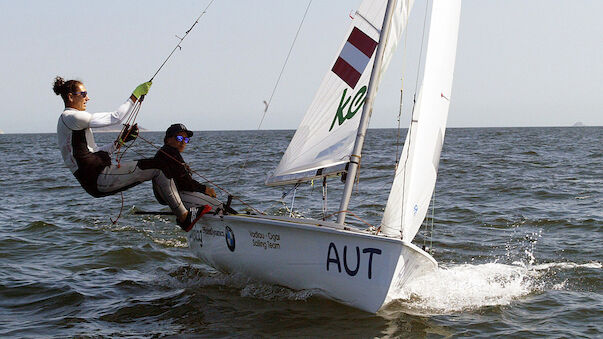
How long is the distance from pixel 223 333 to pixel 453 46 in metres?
2.94

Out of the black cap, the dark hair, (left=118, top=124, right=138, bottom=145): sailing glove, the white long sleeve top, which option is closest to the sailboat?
the black cap

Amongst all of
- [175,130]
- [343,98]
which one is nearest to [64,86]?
[175,130]

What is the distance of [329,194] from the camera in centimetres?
1200

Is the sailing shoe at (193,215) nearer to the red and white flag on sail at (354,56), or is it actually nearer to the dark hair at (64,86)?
the dark hair at (64,86)

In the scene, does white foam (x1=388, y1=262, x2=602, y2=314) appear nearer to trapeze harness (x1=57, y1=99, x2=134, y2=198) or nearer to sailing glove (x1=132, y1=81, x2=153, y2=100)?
sailing glove (x1=132, y1=81, x2=153, y2=100)

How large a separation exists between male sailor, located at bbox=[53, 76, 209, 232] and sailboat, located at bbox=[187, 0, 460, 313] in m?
0.48

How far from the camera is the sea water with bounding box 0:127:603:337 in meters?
4.91

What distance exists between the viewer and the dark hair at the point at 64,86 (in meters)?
5.16

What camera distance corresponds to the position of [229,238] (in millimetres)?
5699

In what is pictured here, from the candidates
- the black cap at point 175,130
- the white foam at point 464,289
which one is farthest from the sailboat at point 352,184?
the black cap at point 175,130

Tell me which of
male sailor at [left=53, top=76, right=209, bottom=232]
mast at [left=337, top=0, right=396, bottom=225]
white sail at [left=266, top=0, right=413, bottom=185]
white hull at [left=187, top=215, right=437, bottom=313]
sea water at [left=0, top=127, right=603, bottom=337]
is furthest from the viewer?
white sail at [left=266, top=0, right=413, bottom=185]

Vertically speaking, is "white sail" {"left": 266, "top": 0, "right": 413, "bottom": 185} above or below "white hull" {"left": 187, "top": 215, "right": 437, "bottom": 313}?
above

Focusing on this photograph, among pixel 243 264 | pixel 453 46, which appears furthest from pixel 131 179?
pixel 453 46

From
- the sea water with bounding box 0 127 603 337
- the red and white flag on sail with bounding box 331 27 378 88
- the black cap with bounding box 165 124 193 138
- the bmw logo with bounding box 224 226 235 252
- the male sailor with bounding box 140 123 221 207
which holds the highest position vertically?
the red and white flag on sail with bounding box 331 27 378 88
